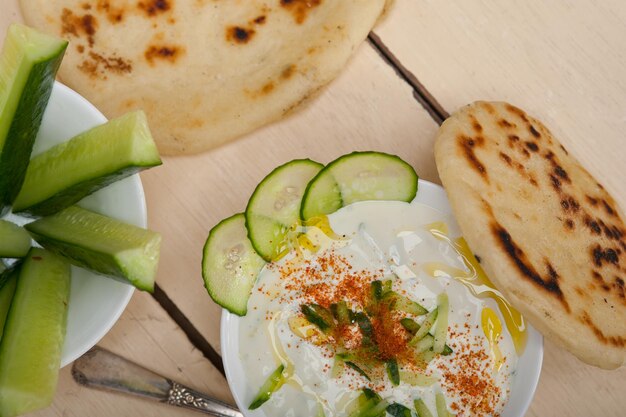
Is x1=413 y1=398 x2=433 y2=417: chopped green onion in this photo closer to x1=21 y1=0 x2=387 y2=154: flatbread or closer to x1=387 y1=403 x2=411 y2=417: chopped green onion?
x1=387 y1=403 x2=411 y2=417: chopped green onion

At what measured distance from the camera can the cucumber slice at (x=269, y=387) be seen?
4.13 feet

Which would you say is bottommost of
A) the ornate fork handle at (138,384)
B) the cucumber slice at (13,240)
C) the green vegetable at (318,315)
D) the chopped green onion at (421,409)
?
the chopped green onion at (421,409)

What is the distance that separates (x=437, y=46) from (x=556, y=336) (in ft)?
2.14

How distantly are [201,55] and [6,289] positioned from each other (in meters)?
0.57

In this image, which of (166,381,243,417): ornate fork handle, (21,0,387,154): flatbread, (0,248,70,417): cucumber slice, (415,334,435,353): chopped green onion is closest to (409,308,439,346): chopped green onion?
(415,334,435,353): chopped green onion

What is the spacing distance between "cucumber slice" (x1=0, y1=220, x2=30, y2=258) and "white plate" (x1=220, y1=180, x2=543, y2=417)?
374mm

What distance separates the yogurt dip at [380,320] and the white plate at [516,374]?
13 mm

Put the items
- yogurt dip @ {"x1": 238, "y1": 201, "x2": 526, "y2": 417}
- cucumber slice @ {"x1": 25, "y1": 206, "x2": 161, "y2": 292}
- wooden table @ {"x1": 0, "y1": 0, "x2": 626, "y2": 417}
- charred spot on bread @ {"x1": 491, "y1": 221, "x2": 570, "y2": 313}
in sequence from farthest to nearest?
wooden table @ {"x1": 0, "y1": 0, "x2": 626, "y2": 417}, yogurt dip @ {"x1": 238, "y1": 201, "x2": 526, "y2": 417}, charred spot on bread @ {"x1": 491, "y1": 221, "x2": 570, "y2": 313}, cucumber slice @ {"x1": 25, "y1": 206, "x2": 161, "y2": 292}

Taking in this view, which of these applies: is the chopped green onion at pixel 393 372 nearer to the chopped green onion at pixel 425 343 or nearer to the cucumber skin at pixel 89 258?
the chopped green onion at pixel 425 343

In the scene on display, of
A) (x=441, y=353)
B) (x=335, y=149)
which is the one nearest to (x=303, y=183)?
(x=335, y=149)

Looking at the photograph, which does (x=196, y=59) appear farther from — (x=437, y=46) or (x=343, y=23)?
(x=437, y=46)

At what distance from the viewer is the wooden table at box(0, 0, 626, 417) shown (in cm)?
138

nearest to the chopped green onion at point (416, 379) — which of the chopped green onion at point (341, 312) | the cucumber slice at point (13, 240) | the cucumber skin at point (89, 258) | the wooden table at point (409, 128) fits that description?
the chopped green onion at point (341, 312)

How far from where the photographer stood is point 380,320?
129cm
